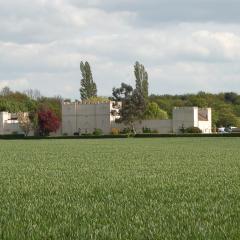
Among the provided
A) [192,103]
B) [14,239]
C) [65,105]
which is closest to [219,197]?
[14,239]

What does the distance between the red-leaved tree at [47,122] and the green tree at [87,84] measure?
1462 centimetres

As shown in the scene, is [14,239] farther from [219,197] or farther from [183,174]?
[183,174]

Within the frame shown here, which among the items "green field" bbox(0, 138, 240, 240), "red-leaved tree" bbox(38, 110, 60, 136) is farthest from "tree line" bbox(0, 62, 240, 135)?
"green field" bbox(0, 138, 240, 240)

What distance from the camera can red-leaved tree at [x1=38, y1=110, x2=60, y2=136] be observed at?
103 m

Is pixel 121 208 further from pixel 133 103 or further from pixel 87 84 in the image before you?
pixel 87 84

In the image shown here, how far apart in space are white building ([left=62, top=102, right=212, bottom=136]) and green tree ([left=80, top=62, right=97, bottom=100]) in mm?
8629

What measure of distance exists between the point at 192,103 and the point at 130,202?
127354 mm

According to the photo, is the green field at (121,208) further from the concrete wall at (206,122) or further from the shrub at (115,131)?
the concrete wall at (206,122)

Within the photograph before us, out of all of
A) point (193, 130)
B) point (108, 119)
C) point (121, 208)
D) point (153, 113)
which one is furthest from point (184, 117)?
point (121, 208)

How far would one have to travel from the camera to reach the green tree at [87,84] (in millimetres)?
117438

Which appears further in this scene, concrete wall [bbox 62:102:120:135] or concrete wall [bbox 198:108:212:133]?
concrete wall [bbox 198:108:212:133]

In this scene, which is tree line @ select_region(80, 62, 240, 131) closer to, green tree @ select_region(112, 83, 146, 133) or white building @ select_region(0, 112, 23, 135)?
green tree @ select_region(112, 83, 146, 133)

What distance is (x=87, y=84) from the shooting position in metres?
118

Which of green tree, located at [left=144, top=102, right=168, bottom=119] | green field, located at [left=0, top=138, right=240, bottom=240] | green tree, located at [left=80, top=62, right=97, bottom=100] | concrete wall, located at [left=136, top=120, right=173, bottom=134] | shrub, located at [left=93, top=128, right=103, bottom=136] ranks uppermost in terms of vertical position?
green tree, located at [left=80, top=62, right=97, bottom=100]
